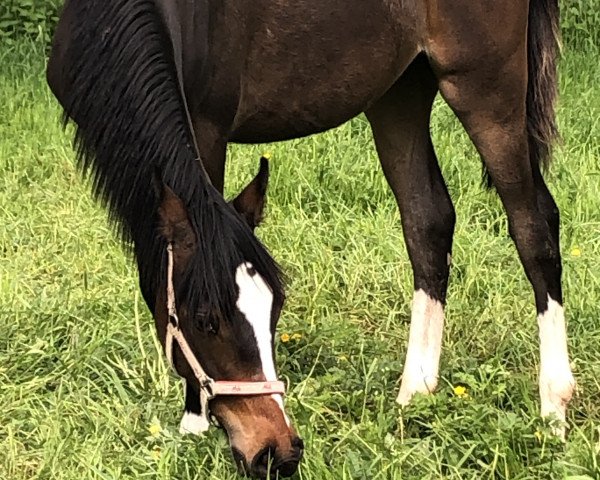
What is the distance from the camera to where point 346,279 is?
396cm

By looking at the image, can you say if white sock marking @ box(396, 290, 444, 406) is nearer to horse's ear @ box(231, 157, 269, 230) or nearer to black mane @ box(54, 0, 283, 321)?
horse's ear @ box(231, 157, 269, 230)

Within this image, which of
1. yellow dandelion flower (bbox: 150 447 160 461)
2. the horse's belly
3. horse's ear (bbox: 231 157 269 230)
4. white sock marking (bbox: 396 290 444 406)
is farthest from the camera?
white sock marking (bbox: 396 290 444 406)

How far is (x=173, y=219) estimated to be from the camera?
7.48 ft

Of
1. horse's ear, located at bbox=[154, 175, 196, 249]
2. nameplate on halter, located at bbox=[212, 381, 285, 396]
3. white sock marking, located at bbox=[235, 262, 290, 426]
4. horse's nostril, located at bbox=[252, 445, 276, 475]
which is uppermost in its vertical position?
horse's ear, located at bbox=[154, 175, 196, 249]

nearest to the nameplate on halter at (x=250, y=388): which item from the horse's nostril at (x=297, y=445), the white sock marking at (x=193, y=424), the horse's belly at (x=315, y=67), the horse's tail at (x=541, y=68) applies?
the horse's nostril at (x=297, y=445)

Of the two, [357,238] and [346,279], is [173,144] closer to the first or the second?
[346,279]

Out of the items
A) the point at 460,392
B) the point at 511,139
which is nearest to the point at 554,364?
the point at 460,392

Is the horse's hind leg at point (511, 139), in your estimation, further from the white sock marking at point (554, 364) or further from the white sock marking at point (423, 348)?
the white sock marking at point (423, 348)

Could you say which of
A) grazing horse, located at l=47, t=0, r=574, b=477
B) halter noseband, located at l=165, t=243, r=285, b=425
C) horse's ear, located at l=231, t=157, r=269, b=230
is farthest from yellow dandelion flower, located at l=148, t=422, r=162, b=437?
horse's ear, located at l=231, t=157, r=269, b=230

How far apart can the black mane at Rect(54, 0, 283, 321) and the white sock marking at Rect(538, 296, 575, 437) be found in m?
1.19

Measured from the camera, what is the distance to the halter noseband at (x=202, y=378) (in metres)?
2.26

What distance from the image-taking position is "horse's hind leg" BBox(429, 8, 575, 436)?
123 inches

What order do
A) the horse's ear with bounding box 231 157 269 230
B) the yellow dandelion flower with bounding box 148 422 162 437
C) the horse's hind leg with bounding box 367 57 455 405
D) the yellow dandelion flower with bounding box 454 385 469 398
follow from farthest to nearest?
1. the horse's hind leg with bounding box 367 57 455 405
2. the yellow dandelion flower with bounding box 454 385 469 398
3. the yellow dandelion flower with bounding box 148 422 162 437
4. the horse's ear with bounding box 231 157 269 230

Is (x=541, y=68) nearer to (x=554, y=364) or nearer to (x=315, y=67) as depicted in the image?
(x=315, y=67)
